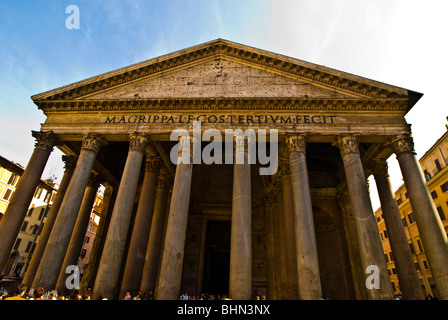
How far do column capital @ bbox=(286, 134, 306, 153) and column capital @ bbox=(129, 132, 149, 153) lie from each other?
603 cm

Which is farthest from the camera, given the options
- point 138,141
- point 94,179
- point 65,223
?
point 94,179

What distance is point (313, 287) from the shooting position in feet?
25.8

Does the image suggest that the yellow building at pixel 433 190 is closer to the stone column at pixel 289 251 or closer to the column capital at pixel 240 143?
the stone column at pixel 289 251

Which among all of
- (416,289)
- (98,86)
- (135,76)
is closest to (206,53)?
(135,76)

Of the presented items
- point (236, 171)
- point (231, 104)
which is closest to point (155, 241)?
point (236, 171)

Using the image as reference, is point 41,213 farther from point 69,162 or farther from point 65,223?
point 65,223

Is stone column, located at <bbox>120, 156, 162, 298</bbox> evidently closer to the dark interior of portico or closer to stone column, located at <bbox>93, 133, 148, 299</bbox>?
the dark interior of portico

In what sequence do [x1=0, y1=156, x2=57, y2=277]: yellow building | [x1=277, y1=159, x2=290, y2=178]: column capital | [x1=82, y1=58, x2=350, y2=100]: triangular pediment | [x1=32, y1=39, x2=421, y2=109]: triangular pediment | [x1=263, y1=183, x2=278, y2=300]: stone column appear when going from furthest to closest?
[x1=0, y1=156, x2=57, y2=277]: yellow building
[x1=263, y1=183, x2=278, y2=300]: stone column
[x1=277, y1=159, x2=290, y2=178]: column capital
[x1=82, y1=58, x2=350, y2=100]: triangular pediment
[x1=32, y1=39, x2=421, y2=109]: triangular pediment

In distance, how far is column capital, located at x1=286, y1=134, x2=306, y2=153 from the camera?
10.2 meters

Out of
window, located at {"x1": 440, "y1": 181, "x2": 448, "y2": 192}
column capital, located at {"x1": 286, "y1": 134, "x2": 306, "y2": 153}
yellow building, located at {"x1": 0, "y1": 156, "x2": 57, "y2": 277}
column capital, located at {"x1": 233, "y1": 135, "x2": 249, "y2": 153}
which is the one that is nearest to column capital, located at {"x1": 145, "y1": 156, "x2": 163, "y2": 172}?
column capital, located at {"x1": 233, "y1": 135, "x2": 249, "y2": 153}

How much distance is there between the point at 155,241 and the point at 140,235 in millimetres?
1352

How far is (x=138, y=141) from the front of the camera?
35.5ft

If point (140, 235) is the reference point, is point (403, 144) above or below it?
above

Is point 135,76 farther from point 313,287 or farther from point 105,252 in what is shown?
point 313,287
